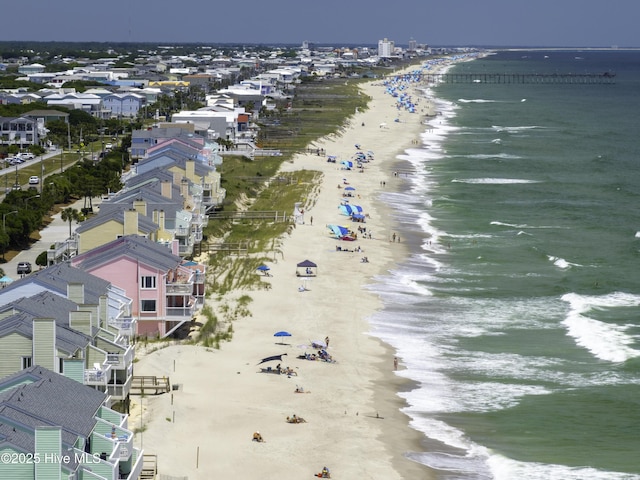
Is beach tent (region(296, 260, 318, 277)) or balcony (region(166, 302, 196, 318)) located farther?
beach tent (region(296, 260, 318, 277))

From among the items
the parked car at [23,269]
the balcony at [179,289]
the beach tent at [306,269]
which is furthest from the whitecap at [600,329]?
the parked car at [23,269]

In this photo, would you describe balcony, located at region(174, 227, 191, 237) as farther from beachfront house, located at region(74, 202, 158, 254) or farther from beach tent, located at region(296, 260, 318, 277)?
beach tent, located at region(296, 260, 318, 277)

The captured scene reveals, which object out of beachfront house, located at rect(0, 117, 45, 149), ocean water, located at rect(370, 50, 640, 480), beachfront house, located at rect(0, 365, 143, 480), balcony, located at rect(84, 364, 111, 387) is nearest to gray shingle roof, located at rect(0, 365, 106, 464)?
beachfront house, located at rect(0, 365, 143, 480)

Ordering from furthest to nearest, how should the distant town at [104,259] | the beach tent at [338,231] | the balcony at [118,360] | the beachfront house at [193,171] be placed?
the beach tent at [338,231]
the beachfront house at [193,171]
the balcony at [118,360]
the distant town at [104,259]

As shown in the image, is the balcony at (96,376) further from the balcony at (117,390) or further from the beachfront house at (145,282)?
the beachfront house at (145,282)

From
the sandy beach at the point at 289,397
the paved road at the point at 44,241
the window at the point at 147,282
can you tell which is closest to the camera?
the sandy beach at the point at 289,397

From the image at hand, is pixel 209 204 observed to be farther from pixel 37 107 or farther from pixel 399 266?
pixel 37 107

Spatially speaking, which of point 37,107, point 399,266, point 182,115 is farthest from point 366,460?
point 37,107
